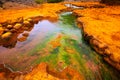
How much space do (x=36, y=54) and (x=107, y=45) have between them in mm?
2415

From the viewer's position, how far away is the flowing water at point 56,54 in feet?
17.3

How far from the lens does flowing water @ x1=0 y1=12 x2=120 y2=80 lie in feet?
17.3

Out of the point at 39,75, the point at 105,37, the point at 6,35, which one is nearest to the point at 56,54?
the point at 39,75

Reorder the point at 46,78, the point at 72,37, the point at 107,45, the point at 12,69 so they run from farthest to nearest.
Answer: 1. the point at 72,37
2. the point at 107,45
3. the point at 12,69
4. the point at 46,78

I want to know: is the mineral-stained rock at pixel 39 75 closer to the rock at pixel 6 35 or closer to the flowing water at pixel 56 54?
the flowing water at pixel 56 54

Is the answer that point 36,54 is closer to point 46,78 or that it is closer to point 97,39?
point 46,78

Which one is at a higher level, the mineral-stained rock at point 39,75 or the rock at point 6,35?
the rock at point 6,35

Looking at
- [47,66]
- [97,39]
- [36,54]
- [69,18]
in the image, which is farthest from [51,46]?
[69,18]

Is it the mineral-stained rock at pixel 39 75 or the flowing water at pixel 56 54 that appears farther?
the flowing water at pixel 56 54

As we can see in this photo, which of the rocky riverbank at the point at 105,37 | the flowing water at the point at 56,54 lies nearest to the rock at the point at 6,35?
the flowing water at the point at 56,54

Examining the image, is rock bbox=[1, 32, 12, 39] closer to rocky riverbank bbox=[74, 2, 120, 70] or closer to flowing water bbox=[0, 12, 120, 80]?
flowing water bbox=[0, 12, 120, 80]

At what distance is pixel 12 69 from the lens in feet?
16.7

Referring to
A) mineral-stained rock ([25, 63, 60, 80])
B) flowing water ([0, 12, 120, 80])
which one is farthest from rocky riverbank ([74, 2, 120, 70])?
mineral-stained rock ([25, 63, 60, 80])

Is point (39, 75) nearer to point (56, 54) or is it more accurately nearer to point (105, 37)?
point (56, 54)
